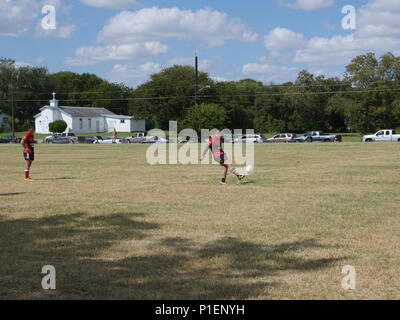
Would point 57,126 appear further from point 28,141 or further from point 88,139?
point 28,141

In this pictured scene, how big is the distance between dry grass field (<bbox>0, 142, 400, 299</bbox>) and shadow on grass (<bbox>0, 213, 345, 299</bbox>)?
0.05ft

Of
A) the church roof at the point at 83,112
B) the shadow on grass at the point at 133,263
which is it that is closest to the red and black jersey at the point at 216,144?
the shadow on grass at the point at 133,263

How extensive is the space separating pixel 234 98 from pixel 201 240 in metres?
95.9

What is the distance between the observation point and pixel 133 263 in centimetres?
750

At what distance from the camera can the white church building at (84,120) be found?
98.4 meters

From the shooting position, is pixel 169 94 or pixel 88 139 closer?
pixel 88 139

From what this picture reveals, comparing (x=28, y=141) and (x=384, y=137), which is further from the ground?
(x=28, y=141)

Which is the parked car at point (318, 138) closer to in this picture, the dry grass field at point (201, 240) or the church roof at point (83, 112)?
the church roof at point (83, 112)

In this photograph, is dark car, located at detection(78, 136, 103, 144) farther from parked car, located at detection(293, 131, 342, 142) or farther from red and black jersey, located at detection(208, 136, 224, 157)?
A: red and black jersey, located at detection(208, 136, 224, 157)

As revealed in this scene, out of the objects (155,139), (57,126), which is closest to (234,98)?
(57,126)

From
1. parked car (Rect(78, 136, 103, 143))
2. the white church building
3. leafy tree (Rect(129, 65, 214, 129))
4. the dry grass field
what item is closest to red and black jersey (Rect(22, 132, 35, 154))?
the dry grass field
